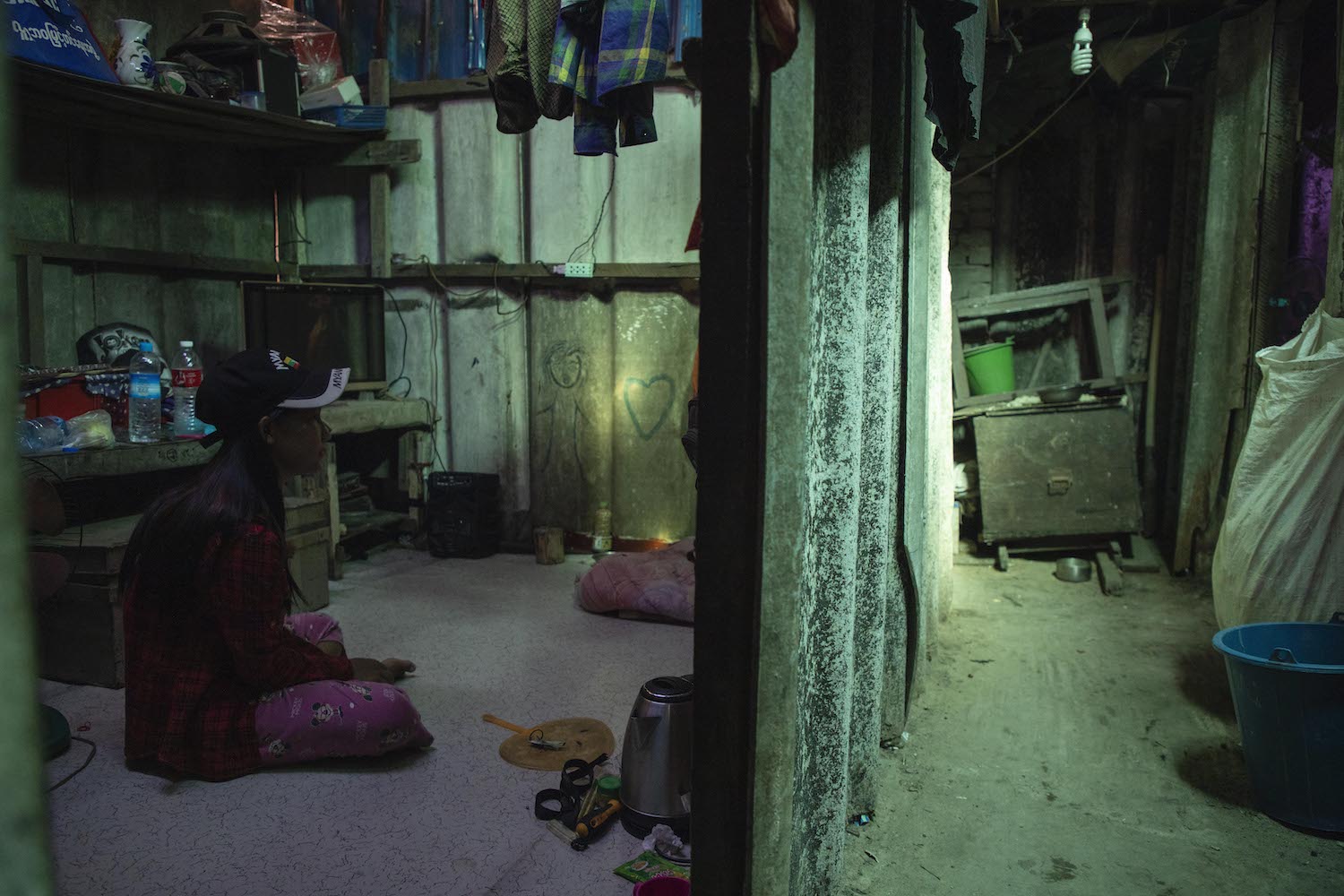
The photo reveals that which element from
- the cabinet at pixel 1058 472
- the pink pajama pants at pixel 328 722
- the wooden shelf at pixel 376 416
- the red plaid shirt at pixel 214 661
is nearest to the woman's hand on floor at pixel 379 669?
the pink pajama pants at pixel 328 722

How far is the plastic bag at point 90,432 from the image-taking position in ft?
13.7

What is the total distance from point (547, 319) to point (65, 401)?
119 inches

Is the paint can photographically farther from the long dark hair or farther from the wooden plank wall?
the long dark hair

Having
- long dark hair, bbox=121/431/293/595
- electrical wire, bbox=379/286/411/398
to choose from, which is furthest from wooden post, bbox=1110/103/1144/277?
long dark hair, bbox=121/431/293/595

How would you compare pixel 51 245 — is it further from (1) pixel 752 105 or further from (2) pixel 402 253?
(1) pixel 752 105

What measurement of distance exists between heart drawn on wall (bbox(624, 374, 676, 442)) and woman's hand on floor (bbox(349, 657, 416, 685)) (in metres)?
2.81

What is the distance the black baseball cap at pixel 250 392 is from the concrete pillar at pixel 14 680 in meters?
2.62

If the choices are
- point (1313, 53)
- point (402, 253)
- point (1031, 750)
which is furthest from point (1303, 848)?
point (402, 253)

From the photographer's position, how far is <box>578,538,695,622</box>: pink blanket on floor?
4793 millimetres

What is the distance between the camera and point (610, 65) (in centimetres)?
322

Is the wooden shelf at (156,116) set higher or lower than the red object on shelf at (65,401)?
higher

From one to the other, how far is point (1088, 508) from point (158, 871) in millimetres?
5551

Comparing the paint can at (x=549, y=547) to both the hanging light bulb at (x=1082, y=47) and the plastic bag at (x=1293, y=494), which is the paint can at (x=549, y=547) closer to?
the plastic bag at (x=1293, y=494)

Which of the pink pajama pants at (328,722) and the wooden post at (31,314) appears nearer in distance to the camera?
the pink pajama pants at (328,722)
